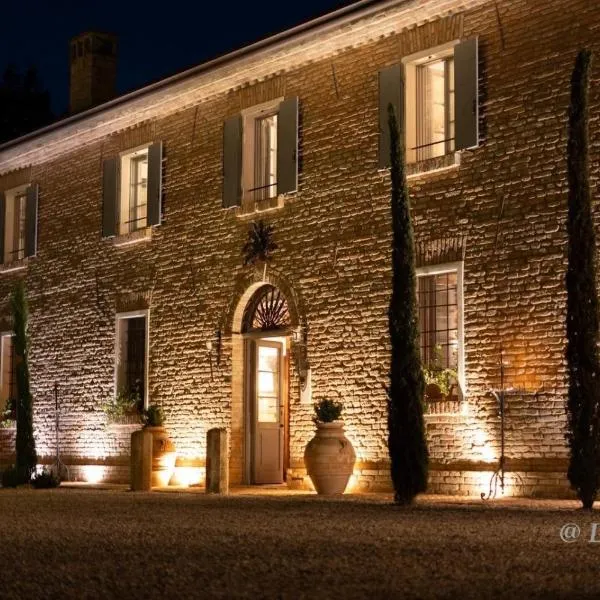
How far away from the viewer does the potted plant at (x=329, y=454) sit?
45.6 ft

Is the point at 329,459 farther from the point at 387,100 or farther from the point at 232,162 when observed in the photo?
the point at 232,162

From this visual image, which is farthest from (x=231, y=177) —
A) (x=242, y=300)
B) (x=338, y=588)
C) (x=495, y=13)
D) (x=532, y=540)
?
(x=338, y=588)

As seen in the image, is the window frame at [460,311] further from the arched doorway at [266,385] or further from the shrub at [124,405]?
the shrub at [124,405]

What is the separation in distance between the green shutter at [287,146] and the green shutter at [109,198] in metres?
4.25

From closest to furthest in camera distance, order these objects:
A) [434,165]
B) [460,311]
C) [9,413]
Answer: [460,311]
[434,165]
[9,413]

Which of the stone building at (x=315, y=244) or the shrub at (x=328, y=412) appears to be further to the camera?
the shrub at (x=328, y=412)

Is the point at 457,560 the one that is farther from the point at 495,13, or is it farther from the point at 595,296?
the point at 495,13

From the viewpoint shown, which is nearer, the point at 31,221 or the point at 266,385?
the point at 266,385

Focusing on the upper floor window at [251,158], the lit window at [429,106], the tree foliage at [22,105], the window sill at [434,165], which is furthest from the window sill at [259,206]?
the tree foliage at [22,105]

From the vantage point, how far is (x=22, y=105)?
3734 cm

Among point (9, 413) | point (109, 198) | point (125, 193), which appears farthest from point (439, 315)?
point (9, 413)

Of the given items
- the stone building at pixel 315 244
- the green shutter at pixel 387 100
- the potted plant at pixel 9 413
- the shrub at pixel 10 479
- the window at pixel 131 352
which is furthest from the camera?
the potted plant at pixel 9 413

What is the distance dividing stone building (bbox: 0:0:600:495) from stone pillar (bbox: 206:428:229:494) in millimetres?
1463

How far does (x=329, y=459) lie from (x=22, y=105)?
26.5m
